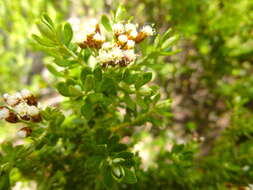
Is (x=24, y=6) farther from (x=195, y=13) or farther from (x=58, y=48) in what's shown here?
(x=58, y=48)

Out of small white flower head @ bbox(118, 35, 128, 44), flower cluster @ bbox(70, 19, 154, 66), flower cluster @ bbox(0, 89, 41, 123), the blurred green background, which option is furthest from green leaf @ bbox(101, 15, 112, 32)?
the blurred green background

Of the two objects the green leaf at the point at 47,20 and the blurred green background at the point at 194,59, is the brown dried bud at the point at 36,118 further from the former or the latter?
the blurred green background at the point at 194,59

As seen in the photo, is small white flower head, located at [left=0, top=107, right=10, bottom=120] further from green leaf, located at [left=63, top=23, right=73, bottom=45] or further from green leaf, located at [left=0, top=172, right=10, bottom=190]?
green leaf, located at [left=63, top=23, right=73, bottom=45]

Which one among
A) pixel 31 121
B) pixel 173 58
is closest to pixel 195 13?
pixel 173 58

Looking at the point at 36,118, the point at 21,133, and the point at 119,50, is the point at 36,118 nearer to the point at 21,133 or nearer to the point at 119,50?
the point at 21,133

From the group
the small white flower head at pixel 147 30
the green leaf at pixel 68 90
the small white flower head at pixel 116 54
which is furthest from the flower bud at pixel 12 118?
the small white flower head at pixel 147 30
